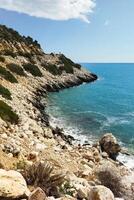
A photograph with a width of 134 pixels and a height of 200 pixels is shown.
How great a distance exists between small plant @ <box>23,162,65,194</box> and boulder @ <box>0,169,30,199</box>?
1026mm

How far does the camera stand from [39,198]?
25.0ft

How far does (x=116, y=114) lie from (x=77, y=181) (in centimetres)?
3543

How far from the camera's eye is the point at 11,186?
24.8 feet

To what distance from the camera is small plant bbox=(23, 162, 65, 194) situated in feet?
29.5

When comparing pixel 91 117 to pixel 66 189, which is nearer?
pixel 66 189

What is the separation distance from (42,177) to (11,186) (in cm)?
163

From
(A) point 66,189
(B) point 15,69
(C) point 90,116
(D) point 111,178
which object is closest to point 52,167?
(A) point 66,189

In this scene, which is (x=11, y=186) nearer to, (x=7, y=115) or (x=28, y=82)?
(x=7, y=115)

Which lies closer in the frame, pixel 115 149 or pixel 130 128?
pixel 115 149

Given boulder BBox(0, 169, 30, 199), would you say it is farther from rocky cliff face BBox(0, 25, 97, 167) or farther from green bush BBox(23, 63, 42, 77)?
green bush BBox(23, 63, 42, 77)

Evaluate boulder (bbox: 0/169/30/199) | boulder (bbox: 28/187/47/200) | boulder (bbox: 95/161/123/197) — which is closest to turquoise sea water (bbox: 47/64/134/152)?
boulder (bbox: 95/161/123/197)

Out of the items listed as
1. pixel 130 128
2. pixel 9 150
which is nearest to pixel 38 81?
pixel 130 128

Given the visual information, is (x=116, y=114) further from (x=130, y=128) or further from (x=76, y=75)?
(x=76, y=75)

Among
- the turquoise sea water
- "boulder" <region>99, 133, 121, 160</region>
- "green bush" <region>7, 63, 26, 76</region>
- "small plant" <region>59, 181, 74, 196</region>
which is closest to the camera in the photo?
"small plant" <region>59, 181, 74, 196</region>
